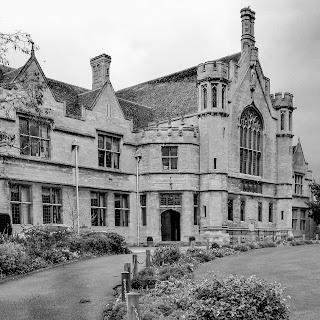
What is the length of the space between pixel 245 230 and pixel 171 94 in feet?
46.8

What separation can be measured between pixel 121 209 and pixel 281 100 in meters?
19.4

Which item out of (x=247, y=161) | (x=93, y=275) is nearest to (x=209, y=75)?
(x=247, y=161)

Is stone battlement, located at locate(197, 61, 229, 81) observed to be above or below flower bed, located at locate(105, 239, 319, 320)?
above

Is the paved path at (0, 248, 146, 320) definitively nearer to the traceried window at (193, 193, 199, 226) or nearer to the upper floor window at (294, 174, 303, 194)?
the traceried window at (193, 193, 199, 226)

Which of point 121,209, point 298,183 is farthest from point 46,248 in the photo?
point 298,183

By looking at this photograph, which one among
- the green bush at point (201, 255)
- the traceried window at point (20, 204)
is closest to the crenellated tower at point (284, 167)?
the green bush at point (201, 255)

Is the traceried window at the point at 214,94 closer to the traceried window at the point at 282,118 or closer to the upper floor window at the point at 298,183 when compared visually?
the traceried window at the point at 282,118

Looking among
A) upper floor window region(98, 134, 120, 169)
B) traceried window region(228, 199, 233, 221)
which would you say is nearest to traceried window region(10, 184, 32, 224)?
upper floor window region(98, 134, 120, 169)

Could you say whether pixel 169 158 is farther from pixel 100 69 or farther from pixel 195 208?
pixel 100 69

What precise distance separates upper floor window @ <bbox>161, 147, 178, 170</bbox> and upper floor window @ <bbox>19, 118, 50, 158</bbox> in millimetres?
9571

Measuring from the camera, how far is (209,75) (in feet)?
123

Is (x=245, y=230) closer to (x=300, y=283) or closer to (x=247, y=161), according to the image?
(x=247, y=161)

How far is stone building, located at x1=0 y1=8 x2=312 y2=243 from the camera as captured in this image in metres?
30.7

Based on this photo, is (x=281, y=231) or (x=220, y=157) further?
(x=281, y=231)
